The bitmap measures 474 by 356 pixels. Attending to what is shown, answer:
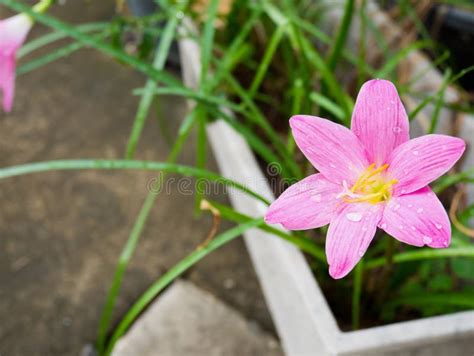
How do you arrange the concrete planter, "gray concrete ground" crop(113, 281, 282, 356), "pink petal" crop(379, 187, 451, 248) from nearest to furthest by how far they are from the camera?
"pink petal" crop(379, 187, 451, 248) < the concrete planter < "gray concrete ground" crop(113, 281, 282, 356)

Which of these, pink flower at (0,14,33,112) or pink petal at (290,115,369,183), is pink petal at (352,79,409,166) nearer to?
pink petal at (290,115,369,183)

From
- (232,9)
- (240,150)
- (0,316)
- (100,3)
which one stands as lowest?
(0,316)

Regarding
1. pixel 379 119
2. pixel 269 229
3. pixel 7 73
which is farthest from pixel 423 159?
pixel 7 73

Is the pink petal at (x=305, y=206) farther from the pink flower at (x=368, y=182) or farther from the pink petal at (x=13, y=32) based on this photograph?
the pink petal at (x=13, y=32)

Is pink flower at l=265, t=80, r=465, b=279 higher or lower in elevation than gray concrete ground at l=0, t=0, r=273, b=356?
higher

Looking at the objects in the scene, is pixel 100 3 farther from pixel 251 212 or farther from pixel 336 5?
pixel 251 212

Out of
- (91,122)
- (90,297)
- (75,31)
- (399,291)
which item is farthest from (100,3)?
(399,291)

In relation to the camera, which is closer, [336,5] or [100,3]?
[336,5]

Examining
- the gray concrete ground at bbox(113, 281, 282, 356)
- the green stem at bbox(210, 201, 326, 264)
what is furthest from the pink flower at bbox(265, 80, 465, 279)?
the gray concrete ground at bbox(113, 281, 282, 356)
